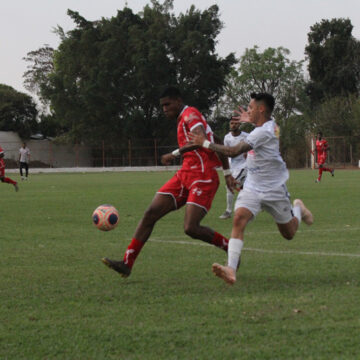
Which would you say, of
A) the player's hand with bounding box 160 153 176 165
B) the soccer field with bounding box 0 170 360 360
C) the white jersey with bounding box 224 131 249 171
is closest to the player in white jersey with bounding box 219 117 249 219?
the white jersey with bounding box 224 131 249 171

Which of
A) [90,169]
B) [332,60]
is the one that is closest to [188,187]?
[90,169]

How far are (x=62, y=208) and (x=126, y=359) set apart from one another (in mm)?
14318

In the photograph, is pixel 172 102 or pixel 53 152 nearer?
pixel 172 102

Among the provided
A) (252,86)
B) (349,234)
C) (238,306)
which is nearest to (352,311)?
(238,306)

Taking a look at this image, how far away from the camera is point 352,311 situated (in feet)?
18.5

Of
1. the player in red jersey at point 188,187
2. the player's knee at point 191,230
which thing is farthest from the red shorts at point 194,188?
the player's knee at point 191,230

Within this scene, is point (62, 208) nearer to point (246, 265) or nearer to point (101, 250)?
point (101, 250)

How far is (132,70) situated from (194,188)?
59400 millimetres

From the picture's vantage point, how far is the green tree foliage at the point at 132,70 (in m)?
64.7

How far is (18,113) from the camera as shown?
7425cm

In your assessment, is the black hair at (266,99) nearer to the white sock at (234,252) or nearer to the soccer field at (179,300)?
the white sock at (234,252)

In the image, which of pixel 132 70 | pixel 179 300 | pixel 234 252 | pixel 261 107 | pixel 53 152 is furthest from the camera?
pixel 53 152

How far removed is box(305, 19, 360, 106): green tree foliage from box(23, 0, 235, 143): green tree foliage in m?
16.9

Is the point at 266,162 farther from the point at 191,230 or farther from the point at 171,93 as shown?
the point at 171,93
